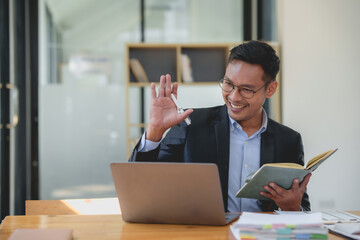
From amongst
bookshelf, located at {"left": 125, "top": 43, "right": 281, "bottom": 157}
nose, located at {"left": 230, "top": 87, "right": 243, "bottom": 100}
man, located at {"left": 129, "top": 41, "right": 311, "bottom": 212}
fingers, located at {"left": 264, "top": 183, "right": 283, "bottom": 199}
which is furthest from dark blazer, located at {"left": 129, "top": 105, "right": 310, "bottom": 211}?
bookshelf, located at {"left": 125, "top": 43, "right": 281, "bottom": 157}

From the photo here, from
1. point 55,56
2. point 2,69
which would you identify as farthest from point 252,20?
point 2,69

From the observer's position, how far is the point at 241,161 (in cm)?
191

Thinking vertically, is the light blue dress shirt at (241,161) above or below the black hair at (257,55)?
below

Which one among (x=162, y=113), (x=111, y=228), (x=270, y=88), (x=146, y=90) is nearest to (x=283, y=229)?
(x=111, y=228)

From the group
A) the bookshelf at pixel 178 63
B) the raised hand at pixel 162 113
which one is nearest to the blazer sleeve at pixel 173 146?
the raised hand at pixel 162 113

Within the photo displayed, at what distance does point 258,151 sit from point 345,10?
97.6 inches

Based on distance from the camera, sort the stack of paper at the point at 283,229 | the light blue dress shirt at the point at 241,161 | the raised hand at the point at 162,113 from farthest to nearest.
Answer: the light blue dress shirt at the point at 241,161, the raised hand at the point at 162,113, the stack of paper at the point at 283,229

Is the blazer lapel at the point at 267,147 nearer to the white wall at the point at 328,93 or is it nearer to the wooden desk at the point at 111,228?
the wooden desk at the point at 111,228

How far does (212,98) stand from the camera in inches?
172

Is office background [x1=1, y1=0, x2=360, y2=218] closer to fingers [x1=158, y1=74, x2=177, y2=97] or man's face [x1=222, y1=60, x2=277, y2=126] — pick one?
man's face [x1=222, y1=60, x2=277, y2=126]

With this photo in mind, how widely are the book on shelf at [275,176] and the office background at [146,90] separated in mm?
2484

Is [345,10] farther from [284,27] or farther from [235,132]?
[235,132]

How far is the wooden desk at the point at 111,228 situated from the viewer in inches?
49.6

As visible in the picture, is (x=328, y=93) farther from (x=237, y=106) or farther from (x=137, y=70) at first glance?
(x=237, y=106)
